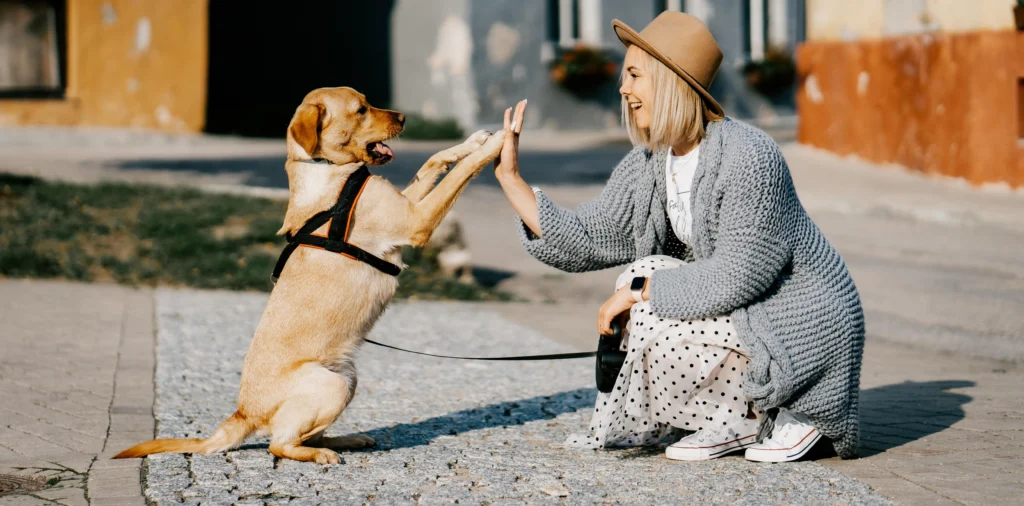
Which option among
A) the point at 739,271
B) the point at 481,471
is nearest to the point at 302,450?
the point at 481,471

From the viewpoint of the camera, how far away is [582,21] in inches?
878

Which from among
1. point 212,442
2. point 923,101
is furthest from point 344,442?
point 923,101

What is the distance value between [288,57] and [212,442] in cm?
1923

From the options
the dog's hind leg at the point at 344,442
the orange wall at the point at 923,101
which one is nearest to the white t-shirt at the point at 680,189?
the dog's hind leg at the point at 344,442

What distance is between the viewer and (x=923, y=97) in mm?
13445

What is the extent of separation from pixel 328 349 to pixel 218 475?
0.62 m

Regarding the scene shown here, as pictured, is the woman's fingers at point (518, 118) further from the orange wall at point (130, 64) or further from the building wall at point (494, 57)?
the building wall at point (494, 57)

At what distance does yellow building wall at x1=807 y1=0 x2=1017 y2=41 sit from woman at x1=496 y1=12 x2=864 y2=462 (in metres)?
9.03

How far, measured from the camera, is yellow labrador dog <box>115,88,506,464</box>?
4.36 meters

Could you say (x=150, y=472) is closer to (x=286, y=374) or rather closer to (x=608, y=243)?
(x=286, y=374)

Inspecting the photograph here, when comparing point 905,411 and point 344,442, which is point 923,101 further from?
point 344,442

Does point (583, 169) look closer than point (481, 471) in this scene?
No

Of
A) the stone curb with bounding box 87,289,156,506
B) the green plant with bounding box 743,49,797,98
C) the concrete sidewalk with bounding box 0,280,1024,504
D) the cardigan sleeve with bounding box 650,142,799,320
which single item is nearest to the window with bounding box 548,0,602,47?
the green plant with bounding box 743,49,797,98

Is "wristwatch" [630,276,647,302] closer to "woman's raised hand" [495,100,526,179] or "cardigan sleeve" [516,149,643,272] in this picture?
"cardigan sleeve" [516,149,643,272]
